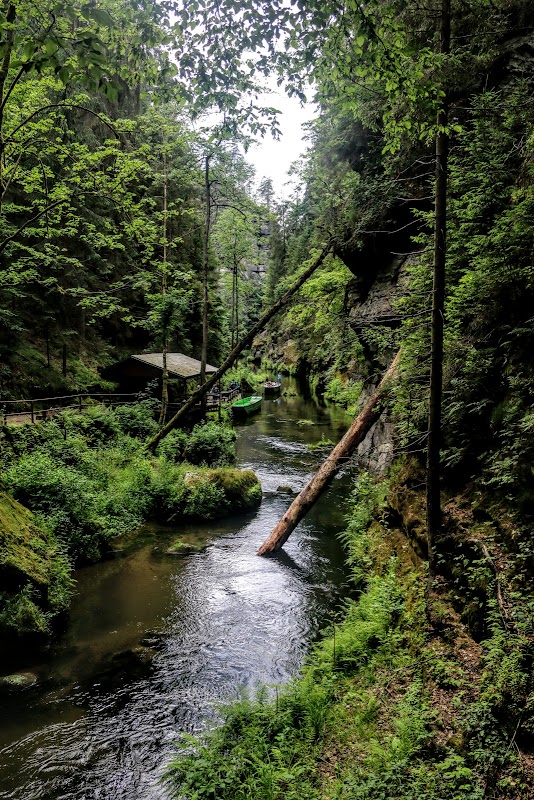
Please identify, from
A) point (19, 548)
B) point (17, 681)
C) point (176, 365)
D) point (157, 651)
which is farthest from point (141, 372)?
point (17, 681)

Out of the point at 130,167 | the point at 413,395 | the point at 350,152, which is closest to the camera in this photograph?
the point at 413,395

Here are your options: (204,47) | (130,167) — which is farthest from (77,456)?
(204,47)

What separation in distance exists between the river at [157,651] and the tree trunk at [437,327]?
11.9 ft

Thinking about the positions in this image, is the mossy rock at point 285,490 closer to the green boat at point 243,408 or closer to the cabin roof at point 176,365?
the cabin roof at point 176,365

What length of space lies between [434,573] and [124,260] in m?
29.1

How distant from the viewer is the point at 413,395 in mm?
9375

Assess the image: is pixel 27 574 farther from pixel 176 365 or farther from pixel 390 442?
pixel 176 365

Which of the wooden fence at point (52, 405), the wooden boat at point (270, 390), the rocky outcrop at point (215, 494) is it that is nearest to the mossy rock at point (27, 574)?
the rocky outcrop at point (215, 494)

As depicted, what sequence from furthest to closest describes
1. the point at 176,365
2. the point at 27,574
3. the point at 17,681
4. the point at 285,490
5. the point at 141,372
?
the point at 176,365 < the point at 141,372 < the point at 285,490 < the point at 27,574 < the point at 17,681

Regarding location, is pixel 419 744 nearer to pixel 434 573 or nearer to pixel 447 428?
pixel 434 573

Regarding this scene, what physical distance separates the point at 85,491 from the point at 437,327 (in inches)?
410

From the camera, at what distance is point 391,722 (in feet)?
17.6

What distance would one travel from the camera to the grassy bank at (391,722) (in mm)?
4273

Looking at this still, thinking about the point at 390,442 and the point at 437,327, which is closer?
the point at 437,327
